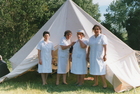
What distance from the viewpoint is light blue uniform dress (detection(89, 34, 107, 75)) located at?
3836 mm

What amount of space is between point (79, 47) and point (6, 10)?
6295mm

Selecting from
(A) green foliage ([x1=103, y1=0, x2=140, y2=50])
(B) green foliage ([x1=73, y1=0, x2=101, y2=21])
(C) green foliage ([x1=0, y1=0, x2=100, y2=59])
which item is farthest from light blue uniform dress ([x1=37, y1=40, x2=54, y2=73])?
(B) green foliage ([x1=73, y1=0, x2=101, y2=21])

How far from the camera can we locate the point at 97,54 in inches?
152

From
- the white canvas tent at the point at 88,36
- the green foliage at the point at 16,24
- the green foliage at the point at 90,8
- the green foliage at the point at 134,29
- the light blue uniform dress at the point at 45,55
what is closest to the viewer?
the white canvas tent at the point at 88,36

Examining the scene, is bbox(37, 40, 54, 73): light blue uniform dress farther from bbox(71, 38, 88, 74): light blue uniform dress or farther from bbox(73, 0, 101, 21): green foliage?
bbox(73, 0, 101, 21): green foliage

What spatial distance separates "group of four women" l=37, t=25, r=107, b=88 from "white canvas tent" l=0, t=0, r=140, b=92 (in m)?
0.31

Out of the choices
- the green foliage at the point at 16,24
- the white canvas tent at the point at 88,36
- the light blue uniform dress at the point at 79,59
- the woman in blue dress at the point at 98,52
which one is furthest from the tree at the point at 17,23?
the woman in blue dress at the point at 98,52

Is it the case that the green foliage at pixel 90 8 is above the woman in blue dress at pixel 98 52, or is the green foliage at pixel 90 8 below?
above

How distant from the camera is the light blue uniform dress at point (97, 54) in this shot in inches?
151

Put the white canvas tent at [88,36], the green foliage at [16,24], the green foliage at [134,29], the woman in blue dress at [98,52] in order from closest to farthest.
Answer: the woman in blue dress at [98,52], the white canvas tent at [88,36], the green foliage at [16,24], the green foliage at [134,29]

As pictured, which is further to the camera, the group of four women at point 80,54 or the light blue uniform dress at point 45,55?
the light blue uniform dress at point 45,55

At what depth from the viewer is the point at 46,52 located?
4.14m

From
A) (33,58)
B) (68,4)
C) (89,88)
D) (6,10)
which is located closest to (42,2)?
(6,10)

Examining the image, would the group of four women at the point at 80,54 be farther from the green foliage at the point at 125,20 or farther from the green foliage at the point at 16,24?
the green foliage at the point at 125,20
